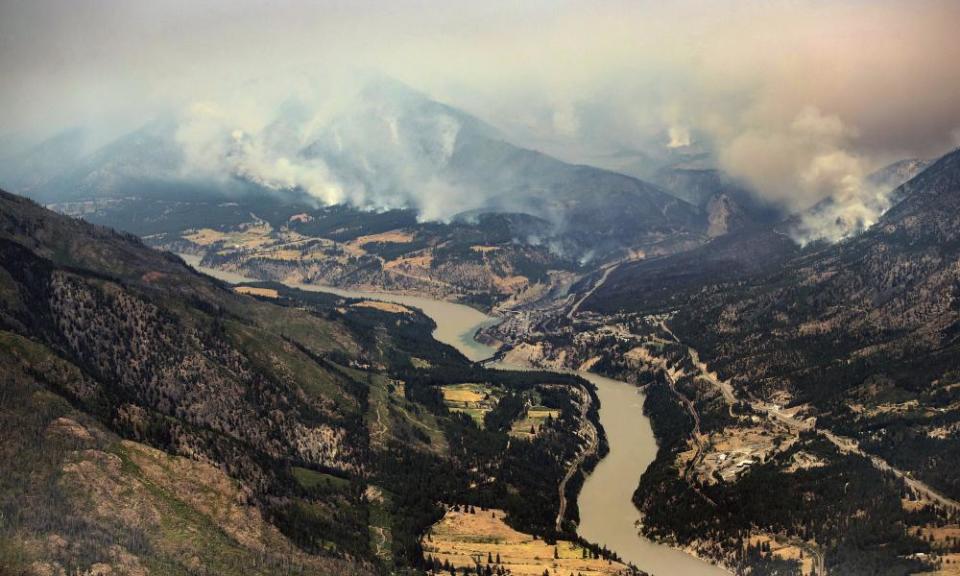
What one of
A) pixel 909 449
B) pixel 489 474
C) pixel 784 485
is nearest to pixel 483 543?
pixel 489 474

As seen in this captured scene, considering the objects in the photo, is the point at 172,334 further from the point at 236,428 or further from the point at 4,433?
the point at 4,433

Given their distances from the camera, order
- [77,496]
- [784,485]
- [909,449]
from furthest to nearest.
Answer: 1. [909,449]
2. [784,485]
3. [77,496]

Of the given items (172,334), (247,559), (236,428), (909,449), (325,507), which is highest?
(909,449)

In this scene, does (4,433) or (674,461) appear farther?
(674,461)

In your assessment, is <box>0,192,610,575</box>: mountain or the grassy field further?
the grassy field

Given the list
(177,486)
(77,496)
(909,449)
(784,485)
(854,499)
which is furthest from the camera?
(909,449)

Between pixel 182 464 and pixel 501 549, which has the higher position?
pixel 501 549

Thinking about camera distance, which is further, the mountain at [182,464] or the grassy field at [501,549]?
the grassy field at [501,549]

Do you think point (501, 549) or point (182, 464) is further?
point (501, 549)
